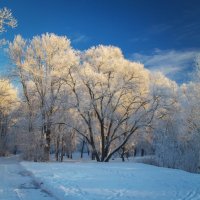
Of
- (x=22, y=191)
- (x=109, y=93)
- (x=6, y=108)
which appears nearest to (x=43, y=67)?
(x=109, y=93)

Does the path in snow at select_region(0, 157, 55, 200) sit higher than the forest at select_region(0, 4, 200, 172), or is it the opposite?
the forest at select_region(0, 4, 200, 172)

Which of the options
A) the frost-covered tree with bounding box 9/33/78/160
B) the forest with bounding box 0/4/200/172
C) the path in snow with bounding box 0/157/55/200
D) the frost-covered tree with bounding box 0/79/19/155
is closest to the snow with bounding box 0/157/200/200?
the path in snow with bounding box 0/157/55/200

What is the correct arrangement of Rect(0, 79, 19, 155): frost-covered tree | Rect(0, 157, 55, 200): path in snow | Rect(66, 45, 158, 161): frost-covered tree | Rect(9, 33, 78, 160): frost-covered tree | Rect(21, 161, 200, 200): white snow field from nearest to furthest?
Rect(21, 161, 200, 200): white snow field < Rect(0, 157, 55, 200): path in snow < Rect(66, 45, 158, 161): frost-covered tree < Rect(9, 33, 78, 160): frost-covered tree < Rect(0, 79, 19, 155): frost-covered tree

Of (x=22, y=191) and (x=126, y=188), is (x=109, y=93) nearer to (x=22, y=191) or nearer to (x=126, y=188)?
(x=126, y=188)

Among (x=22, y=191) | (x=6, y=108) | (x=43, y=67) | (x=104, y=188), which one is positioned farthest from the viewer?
(x=6, y=108)

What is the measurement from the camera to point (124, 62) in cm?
3130

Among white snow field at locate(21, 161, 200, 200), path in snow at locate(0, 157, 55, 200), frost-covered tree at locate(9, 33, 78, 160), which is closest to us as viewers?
white snow field at locate(21, 161, 200, 200)

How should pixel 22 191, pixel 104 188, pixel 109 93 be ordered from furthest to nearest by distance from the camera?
1. pixel 109 93
2. pixel 104 188
3. pixel 22 191

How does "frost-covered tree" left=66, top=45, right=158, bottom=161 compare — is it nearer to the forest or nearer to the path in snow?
the forest

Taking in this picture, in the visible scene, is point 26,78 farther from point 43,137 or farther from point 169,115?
point 169,115

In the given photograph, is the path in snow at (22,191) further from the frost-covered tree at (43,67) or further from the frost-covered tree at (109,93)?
the frost-covered tree at (43,67)

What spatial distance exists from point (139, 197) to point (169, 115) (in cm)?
2600

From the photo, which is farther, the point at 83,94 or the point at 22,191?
the point at 83,94

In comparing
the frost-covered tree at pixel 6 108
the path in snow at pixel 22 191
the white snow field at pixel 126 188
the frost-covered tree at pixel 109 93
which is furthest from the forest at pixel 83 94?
the path in snow at pixel 22 191
